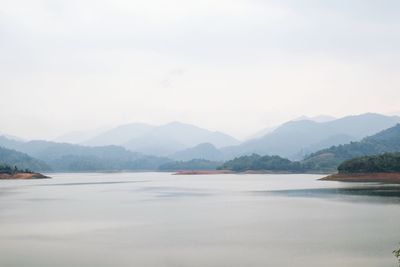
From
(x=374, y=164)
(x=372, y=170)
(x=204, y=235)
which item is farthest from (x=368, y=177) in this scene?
(x=204, y=235)

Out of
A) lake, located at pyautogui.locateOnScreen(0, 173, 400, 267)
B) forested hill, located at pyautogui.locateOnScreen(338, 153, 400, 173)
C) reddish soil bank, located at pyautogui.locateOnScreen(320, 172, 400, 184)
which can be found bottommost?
lake, located at pyautogui.locateOnScreen(0, 173, 400, 267)

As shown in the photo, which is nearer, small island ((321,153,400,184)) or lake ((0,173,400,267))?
lake ((0,173,400,267))

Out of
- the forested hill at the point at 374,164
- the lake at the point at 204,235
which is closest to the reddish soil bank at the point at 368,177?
Result: the forested hill at the point at 374,164

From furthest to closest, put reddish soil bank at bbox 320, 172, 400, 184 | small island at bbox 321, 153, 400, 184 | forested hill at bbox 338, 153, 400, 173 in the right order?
forested hill at bbox 338, 153, 400, 173, small island at bbox 321, 153, 400, 184, reddish soil bank at bbox 320, 172, 400, 184

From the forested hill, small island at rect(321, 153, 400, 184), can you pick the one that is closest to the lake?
small island at rect(321, 153, 400, 184)

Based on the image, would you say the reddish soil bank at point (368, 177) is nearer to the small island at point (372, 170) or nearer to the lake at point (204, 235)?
the small island at point (372, 170)

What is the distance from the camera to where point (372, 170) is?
478 feet

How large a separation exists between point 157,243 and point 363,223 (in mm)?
21763

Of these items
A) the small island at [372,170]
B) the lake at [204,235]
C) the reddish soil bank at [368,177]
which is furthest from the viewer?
the small island at [372,170]

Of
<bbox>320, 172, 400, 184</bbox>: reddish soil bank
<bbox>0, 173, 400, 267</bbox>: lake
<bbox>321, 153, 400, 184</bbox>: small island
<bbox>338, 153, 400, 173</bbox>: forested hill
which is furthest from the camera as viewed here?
<bbox>338, 153, 400, 173</bbox>: forested hill

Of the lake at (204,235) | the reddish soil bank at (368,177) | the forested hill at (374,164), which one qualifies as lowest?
Answer: the lake at (204,235)

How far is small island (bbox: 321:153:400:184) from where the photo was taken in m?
140

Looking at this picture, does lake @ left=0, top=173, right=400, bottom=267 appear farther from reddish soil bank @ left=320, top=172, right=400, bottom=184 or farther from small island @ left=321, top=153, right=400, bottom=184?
small island @ left=321, top=153, right=400, bottom=184

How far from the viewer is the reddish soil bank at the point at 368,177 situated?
456 feet
